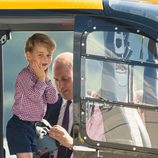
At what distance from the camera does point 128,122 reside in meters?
3.94

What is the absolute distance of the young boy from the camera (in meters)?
4.54

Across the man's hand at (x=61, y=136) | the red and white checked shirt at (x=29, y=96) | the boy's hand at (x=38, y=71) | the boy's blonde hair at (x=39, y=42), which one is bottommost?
the man's hand at (x=61, y=136)

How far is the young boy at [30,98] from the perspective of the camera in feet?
14.9

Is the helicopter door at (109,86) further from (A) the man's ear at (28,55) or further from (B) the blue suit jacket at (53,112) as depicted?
(B) the blue suit jacket at (53,112)

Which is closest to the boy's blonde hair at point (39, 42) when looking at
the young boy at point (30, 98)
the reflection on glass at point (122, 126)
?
the young boy at point (30, 98)

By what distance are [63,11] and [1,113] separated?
1.36 meters

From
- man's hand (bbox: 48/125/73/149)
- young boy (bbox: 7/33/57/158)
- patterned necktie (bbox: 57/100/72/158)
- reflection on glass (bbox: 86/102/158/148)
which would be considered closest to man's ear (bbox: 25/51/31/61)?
young boy (bbox: 7/33/57/158)

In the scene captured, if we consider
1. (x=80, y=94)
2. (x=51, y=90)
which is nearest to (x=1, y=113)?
(x=51, y=90)

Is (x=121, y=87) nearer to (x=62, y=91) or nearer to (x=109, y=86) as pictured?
(x=109, y=86)

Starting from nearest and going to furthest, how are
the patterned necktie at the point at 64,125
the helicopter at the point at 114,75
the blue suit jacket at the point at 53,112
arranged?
the helicopter at the point at 114,75 < the patterned necktie at the point at 64,125 < the blue suit jacket at the point at 53,112

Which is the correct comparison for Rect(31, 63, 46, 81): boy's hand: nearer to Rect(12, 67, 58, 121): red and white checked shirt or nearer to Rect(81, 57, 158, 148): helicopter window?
Rect(12, 67, 58, 121): red and white checked shirt

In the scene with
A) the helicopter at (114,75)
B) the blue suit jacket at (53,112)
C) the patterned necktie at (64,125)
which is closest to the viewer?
the helicopter at (114,75)

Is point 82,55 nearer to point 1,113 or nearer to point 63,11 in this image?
point 63,11

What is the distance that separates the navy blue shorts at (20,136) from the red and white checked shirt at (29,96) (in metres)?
0.05
